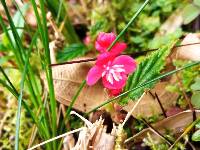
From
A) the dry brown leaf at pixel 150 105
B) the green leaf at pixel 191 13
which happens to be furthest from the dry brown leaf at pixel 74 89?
the green leaf at pixel 191 13

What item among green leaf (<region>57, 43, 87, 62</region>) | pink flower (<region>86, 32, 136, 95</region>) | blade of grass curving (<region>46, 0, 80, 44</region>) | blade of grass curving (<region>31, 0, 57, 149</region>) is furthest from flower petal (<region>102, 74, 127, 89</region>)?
blade of grass curving (<region>46, 0, 80, 44</region>)

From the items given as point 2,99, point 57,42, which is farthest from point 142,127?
point 2,99

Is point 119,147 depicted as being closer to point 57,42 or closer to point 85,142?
point 85,142

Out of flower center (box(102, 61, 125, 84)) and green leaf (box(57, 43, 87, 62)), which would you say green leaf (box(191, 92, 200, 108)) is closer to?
flower center (box(102, 61, 125, 84))

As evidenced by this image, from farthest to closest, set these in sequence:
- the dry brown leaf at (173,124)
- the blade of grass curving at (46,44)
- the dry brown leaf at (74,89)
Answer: the dry brown leaf at (74,89), the dry brown leaf at (173,124), the blade of grass curving at (46,44)

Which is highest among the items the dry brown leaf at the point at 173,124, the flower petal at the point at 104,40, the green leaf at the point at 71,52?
the flower petal at the point at 104,40

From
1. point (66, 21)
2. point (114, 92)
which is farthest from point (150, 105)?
point (66, 21)

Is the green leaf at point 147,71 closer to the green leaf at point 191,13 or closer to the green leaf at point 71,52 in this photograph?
the green leaf at point 191,13

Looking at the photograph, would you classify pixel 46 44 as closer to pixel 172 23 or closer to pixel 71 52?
pixel 71 52
